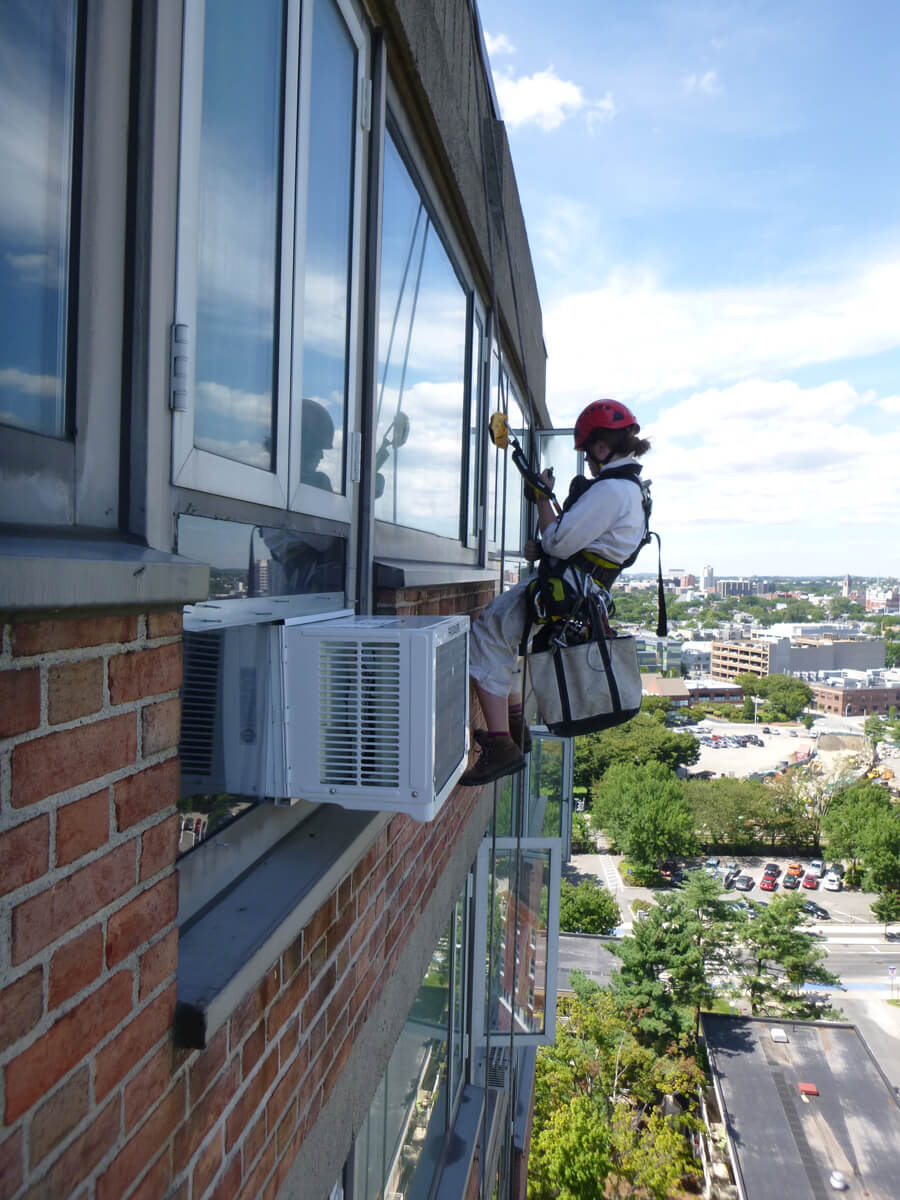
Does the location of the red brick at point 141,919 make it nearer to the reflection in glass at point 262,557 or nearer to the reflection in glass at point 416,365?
the reflection in glass at point 262,557

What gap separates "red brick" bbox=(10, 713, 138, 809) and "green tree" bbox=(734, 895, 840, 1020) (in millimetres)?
41080

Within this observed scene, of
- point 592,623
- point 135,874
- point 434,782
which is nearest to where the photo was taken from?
point 135,874

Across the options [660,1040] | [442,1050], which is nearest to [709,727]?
[660,1040]

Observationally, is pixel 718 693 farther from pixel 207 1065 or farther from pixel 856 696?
pixel 207 1065

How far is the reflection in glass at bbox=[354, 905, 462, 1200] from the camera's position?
331 centimetres

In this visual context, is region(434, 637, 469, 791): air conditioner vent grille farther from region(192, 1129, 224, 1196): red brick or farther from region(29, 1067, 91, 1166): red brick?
region(29, 1067, 91, 1166): red brick

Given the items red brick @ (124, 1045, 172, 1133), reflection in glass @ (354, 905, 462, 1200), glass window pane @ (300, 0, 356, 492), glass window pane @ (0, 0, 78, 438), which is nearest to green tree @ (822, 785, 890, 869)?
reflection in glass @ (354, 905, 462, 1200)

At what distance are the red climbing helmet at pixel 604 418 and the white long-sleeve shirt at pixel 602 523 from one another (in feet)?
0.63

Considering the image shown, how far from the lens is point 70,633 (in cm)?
117

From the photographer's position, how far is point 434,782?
206 centimetres

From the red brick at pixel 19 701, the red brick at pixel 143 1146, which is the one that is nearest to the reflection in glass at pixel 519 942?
the red brick at pixel 143 1146

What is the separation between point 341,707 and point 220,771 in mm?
355

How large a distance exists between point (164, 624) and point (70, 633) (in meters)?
0.26

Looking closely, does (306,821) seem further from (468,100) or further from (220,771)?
(468,100)
